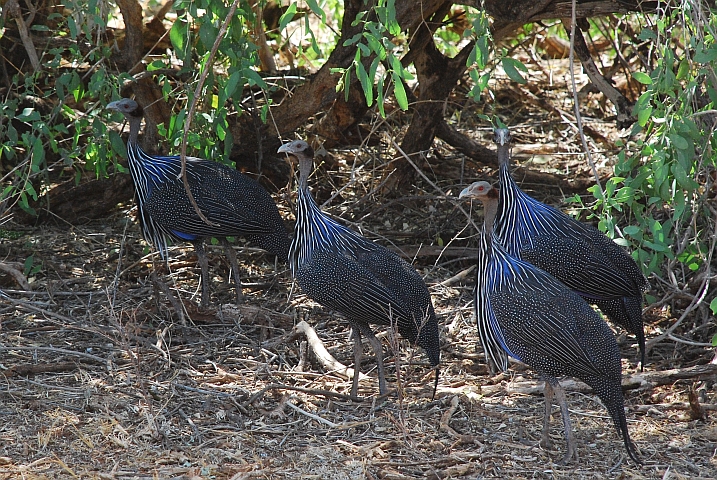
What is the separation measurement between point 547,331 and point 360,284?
108 cm

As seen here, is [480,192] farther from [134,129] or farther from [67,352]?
[134,129]

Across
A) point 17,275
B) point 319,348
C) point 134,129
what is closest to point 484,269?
point 319,348

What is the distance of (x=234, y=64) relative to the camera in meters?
4.86

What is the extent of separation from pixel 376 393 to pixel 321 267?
758 millimetres

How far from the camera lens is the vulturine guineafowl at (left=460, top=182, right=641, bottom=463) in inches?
159

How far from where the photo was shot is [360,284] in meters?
4.70

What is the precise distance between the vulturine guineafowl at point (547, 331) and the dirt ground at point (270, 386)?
0.30 meters

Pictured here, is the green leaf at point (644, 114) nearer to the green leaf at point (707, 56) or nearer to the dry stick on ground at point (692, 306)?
the green leaf at point (707, 56)

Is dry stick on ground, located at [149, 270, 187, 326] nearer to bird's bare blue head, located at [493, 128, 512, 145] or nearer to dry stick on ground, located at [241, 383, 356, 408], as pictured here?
dry stick on ground, located at [241, 383, 356, 408]

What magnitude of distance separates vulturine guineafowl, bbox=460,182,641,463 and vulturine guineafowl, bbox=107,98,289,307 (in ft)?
5.93

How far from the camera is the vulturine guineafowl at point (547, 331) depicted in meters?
4.03

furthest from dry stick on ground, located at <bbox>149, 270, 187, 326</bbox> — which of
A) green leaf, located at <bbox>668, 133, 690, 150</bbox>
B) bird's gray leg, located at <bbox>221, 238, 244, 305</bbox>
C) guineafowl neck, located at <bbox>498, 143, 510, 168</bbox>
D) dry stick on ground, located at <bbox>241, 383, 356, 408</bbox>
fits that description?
green leaf, located at <bbox>668, 133, 690, 150</bbox>

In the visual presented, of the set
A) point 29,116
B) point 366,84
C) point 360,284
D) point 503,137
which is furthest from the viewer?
point 29,116

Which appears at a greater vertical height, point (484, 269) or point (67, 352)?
point (484, 269)
